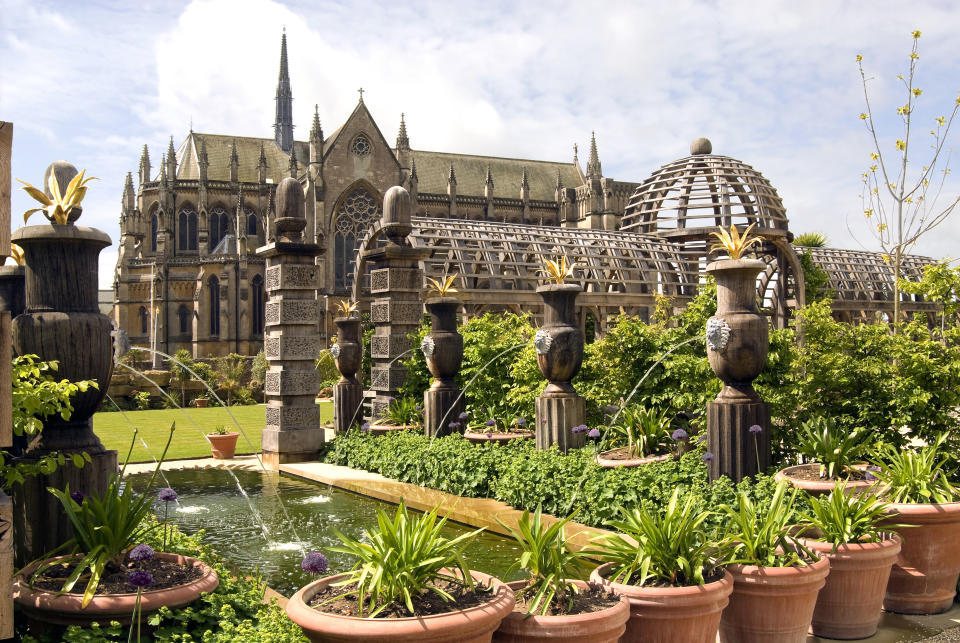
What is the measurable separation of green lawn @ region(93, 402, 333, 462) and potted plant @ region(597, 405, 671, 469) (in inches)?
185

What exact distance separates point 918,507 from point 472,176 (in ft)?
229

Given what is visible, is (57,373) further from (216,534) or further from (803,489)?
(803,489)

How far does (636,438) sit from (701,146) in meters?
19.1

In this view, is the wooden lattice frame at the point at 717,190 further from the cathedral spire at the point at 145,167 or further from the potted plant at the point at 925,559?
the cathedral spire at the point at 145,167

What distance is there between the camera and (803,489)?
6605 mm

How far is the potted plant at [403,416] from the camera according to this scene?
547 inches

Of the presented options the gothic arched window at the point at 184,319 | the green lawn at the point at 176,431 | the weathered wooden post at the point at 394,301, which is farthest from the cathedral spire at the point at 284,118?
the weathered wooden post at the point at 394,301

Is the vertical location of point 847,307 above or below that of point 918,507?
above

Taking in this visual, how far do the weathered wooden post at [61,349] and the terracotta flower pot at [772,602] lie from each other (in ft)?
12.7

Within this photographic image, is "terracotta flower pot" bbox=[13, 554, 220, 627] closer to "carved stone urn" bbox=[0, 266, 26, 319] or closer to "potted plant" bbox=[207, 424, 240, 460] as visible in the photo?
"carved stone urn" bbox=[0, 266, 26, 319]

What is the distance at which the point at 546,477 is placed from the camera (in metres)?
8.49

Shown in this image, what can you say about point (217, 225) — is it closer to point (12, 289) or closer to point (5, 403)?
point (12, 289)

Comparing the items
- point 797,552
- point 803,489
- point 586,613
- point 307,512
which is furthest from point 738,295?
point 307,512

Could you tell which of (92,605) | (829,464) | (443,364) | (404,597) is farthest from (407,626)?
(443,364)
